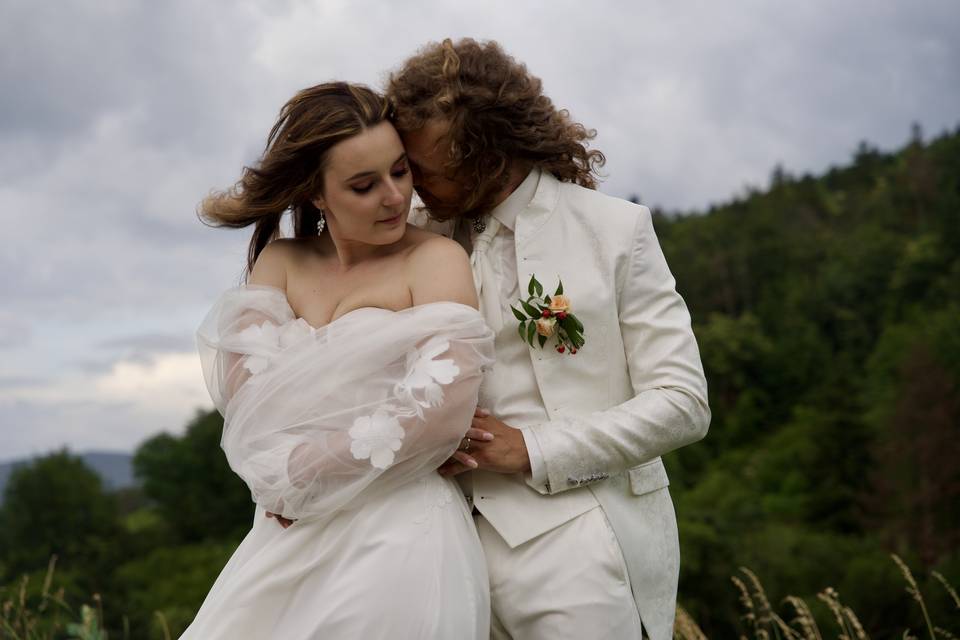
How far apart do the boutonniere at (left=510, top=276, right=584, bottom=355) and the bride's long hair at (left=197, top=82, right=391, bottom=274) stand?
2.68 ft

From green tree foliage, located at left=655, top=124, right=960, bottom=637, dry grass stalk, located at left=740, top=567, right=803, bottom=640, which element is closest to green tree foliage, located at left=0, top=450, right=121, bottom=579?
green tree foliage, located at left=655, top=124, right=960, bottom=637

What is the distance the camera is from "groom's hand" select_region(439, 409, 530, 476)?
3.61 metres

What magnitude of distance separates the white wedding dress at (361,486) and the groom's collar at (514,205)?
0.59m

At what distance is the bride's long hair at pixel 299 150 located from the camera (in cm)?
365

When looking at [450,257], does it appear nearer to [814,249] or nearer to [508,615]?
[508,615]

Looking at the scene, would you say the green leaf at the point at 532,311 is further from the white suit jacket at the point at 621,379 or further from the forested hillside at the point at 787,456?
the forested hillside at the point at 787,456

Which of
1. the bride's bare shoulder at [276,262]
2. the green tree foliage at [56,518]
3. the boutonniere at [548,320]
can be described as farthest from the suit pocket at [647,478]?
the green tree foliage at [56,518]

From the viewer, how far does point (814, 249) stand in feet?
278

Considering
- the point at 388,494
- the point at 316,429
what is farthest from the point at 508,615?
the point at 316,429

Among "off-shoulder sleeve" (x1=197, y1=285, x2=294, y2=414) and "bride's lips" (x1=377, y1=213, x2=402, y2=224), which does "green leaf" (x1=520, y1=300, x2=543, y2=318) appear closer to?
"bride's lips" (x1=377, y1=213, x2=402, y2=224)

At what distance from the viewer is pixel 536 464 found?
3.63m

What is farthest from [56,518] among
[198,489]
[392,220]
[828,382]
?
[828,382]

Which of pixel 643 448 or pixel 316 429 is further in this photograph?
pixel 643 448

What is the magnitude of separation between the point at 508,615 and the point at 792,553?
4292cm
